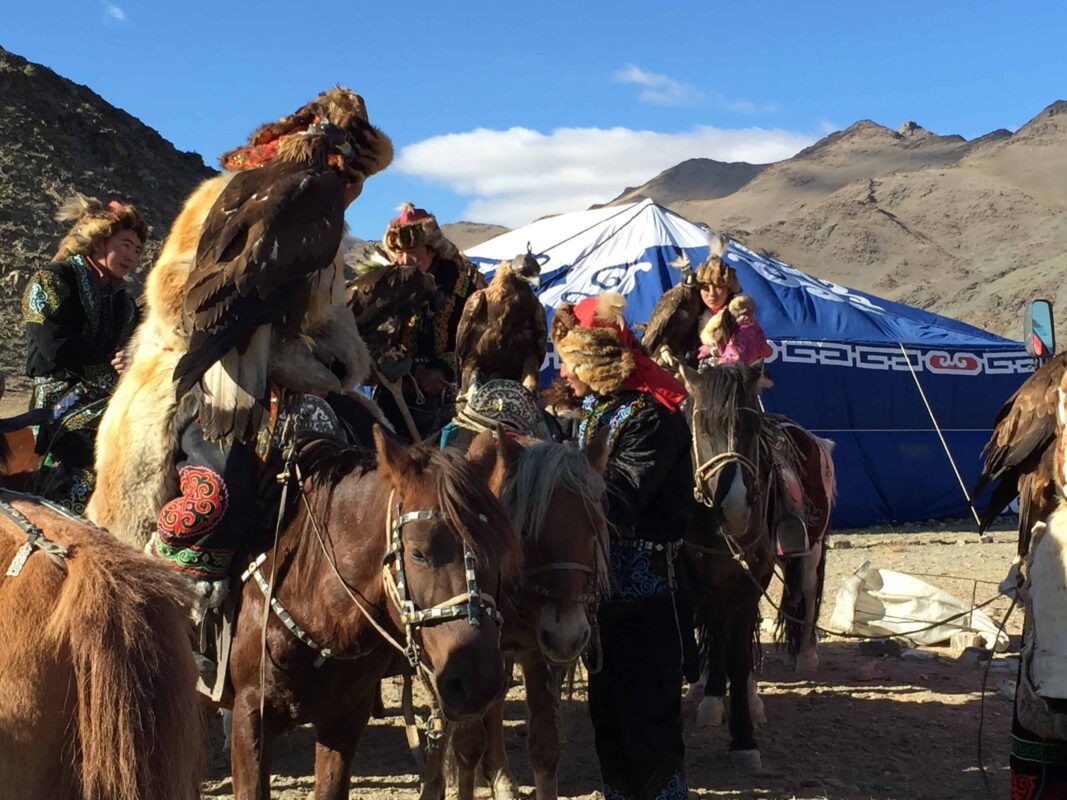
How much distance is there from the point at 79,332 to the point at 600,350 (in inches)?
104

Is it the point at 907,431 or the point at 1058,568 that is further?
the point at 907,431

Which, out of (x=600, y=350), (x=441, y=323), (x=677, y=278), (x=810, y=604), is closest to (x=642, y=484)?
(x=600, y=350)

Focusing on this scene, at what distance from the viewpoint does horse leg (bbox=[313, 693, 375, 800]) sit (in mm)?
3650

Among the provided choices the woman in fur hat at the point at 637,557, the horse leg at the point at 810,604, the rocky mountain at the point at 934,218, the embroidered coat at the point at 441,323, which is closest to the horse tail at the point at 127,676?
the woman in fur hat at the point at 637,557

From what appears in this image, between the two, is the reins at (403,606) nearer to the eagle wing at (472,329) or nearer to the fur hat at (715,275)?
the eagle wing at (472,329)

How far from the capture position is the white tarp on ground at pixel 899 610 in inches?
329

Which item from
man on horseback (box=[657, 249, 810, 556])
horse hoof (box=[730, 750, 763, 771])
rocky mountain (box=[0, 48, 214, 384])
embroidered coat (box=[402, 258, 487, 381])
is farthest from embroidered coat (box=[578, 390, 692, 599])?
rocky mountain (box=[0, 48, 214, 384])

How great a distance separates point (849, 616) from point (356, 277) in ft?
16.5

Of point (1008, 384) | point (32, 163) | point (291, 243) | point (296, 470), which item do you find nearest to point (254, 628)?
point (296, 470)

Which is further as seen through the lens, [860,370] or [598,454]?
[860,370]

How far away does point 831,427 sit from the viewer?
14945 millimetres

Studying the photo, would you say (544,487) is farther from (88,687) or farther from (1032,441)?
(88,687)

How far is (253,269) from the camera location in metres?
3.43

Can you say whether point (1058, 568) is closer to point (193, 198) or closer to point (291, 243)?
point (291, 243)
